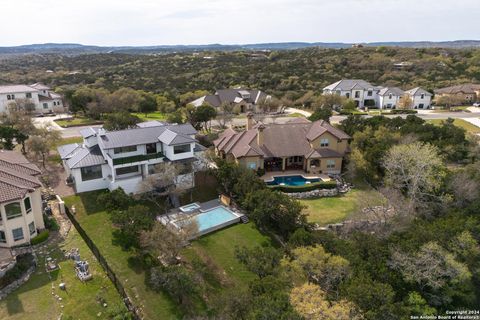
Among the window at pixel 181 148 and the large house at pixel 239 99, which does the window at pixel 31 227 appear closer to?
the window at pixel 181 148

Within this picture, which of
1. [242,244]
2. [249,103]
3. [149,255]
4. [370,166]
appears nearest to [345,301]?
[242,244]

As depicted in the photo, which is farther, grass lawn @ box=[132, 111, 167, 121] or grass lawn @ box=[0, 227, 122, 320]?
grass lawn @ box=[132, 111, 167, 121]

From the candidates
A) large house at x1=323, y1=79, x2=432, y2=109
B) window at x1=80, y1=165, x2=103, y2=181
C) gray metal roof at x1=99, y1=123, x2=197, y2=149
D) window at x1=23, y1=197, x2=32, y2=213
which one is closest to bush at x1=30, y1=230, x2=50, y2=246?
window at x1=23, y1=197, x2=32, y2=213

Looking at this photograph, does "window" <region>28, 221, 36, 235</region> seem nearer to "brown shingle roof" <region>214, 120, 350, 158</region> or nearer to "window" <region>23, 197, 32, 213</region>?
"window" <region>23, 197, 32, 213</region>

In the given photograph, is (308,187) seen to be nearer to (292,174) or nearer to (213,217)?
(292,174)

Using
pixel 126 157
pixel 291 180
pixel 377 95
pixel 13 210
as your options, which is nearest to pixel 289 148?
pixel 291 180

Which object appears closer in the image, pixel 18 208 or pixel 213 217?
pixel 18 208

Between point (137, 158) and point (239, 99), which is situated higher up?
point (239, 99)
